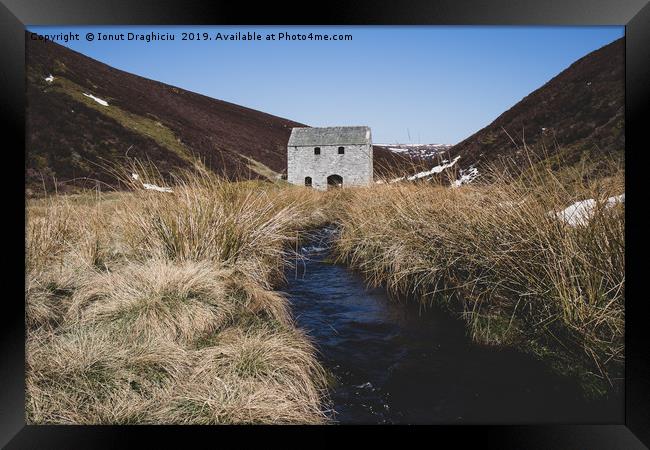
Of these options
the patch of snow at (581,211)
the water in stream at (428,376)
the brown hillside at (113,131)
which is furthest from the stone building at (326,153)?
the patch of snow at (581,211)

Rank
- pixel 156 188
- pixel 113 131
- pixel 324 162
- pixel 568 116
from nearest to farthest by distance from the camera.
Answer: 1. pixel 156 188
2. pixel 113 131
3. pixel 568 116
4. pixel 324 162

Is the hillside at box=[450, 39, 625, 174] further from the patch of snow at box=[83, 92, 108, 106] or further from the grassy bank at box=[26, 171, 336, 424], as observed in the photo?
the patch of snow at box=[83, 92, 108, 106]

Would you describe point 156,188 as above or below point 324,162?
below

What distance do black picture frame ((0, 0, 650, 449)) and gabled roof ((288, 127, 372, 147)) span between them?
12.2 m

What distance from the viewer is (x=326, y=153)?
15.4 metres

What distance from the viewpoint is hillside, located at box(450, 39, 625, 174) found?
25.9 feet

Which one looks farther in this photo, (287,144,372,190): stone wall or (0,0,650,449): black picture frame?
(287,144,372,190): stone wall

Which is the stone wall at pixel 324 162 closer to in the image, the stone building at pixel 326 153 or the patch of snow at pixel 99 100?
the stone building at pixel 326 153

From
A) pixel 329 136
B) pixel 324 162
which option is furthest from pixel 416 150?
pixel 329 136

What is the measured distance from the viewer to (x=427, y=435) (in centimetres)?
208

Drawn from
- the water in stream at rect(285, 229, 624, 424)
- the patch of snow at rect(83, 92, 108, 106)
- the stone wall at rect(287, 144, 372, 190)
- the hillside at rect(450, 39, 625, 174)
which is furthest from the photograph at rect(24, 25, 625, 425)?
the stone wall at rect(287, 144, 372, 190)

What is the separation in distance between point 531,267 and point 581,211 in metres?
0.44
